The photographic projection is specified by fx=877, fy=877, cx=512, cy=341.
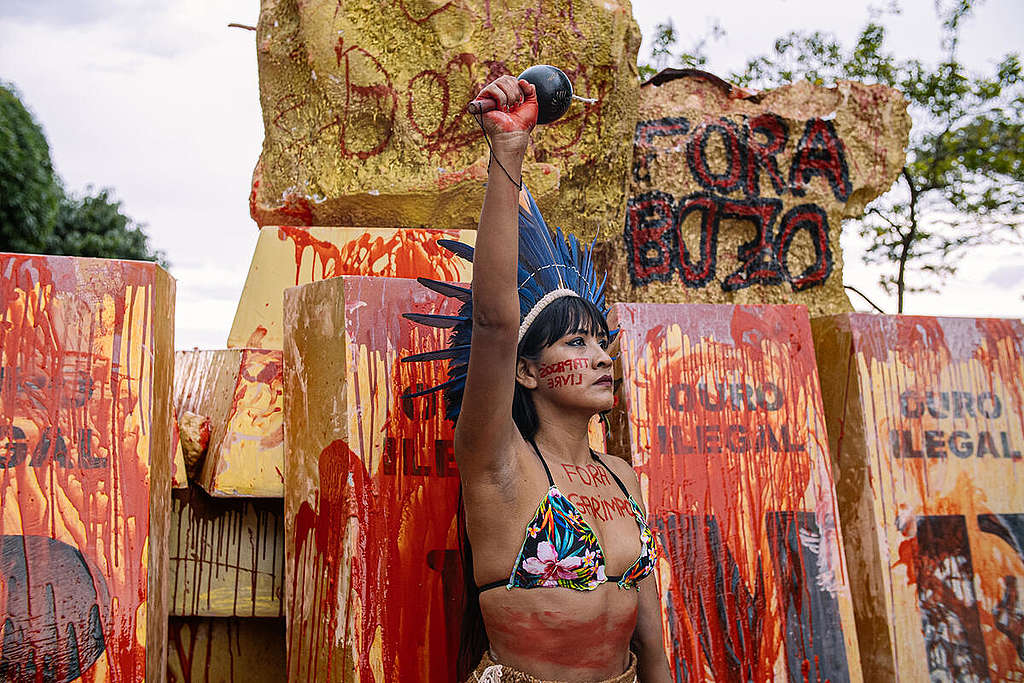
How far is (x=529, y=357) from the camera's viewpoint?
2.18 metres

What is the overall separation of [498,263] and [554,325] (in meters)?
0.46

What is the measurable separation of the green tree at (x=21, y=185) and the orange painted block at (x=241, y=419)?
9.56 meters

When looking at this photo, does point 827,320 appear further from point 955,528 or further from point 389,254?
point 389,254

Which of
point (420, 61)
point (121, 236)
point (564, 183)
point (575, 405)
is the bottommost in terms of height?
point (575, 405)

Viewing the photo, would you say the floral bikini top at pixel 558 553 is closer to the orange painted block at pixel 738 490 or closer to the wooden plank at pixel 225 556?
the orange painted block at pixel 738 490

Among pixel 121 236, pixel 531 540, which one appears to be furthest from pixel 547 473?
pixel 121 236

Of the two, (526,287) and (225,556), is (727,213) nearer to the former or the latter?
(526,287)

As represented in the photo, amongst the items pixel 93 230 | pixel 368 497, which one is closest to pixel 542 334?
pixel 368 497

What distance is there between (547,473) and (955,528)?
1.78 m

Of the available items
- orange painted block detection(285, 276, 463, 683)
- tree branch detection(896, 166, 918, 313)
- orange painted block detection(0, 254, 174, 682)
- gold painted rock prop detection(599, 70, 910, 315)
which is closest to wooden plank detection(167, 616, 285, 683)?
orange painted block detection(0, 254, 174, 682)

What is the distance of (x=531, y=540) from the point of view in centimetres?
192

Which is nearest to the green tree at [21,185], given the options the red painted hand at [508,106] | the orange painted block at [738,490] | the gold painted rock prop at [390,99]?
the gold painted rock prop at [390,99]

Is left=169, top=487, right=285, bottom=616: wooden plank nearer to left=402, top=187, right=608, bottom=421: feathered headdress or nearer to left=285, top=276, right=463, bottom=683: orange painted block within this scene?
left=285, top=276, right=463, bottom=683: orange painted block

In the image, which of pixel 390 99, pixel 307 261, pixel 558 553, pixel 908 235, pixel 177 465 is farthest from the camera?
pixel 908 235
